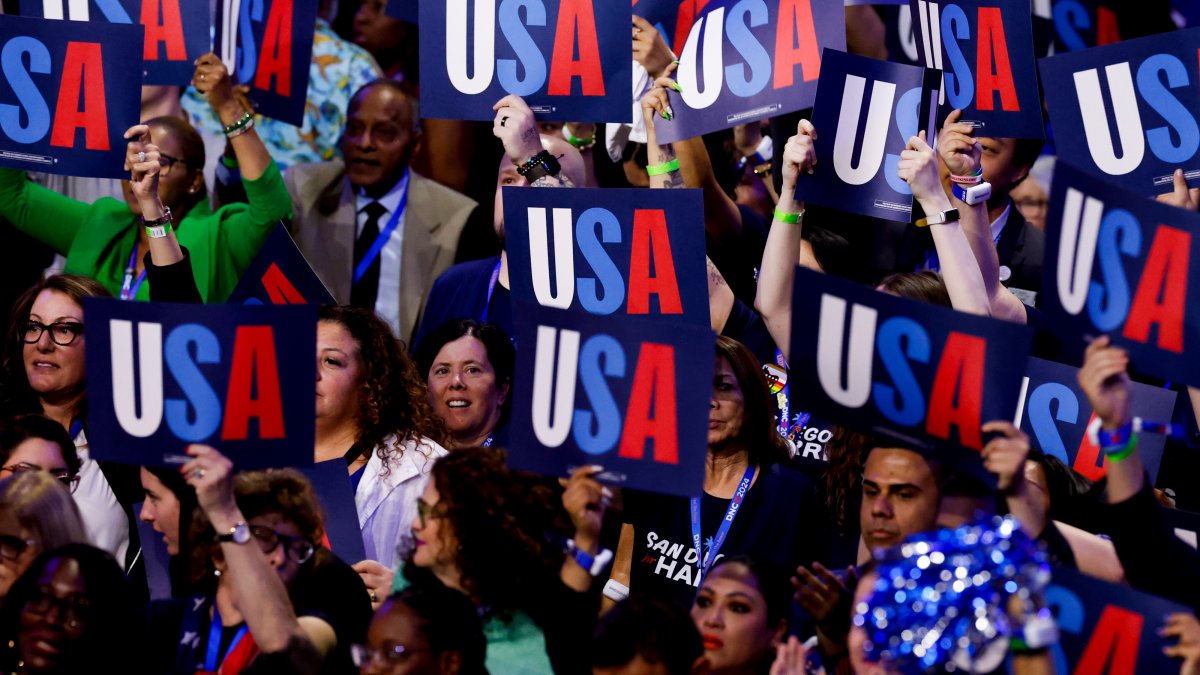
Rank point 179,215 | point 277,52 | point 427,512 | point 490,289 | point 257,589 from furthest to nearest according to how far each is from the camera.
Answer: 1. point 179,215
2. point 277,52
3. point 490,289
4. point 427,512
5. point 257,589

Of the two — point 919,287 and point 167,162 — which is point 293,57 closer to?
point 167,162

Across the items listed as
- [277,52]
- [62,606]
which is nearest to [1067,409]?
[62,606]

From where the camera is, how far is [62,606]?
12.9ft

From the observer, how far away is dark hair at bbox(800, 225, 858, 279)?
5449 millimetres

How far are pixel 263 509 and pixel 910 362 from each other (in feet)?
4.98

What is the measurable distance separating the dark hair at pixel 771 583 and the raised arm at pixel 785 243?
2.73 feet

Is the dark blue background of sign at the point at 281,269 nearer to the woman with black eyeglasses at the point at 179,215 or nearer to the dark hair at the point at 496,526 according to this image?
the woman with black eyeglasses at the point at 179,215

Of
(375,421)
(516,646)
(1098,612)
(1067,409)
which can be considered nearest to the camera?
(1098,612)

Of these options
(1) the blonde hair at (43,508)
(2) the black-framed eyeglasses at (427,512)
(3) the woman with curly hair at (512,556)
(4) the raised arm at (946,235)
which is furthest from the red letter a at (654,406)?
(1) the blonde hair at (43,508)

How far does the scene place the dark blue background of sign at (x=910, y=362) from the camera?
3.77 m

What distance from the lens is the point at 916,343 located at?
3854 mm

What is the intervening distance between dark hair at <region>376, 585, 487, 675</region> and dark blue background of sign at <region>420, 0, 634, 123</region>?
1.88 m

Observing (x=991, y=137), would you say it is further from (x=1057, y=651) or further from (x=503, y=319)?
(x=1057, y=651)

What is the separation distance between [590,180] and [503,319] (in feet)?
3.25
